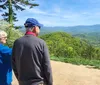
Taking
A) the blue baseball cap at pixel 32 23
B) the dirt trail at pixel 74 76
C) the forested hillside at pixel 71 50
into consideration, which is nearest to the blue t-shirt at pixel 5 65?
the blue baseball cap at pixel 32 23

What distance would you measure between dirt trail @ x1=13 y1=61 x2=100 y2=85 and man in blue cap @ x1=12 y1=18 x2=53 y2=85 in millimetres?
5271

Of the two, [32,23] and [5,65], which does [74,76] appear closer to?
[5,65]

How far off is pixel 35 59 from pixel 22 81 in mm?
308

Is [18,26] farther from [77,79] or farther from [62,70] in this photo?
[77,79]

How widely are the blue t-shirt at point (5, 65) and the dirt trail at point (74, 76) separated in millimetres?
4593

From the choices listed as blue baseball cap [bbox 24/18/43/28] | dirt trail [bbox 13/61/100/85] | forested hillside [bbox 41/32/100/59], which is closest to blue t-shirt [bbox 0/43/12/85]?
blue baseball cap [bbox 24/18/43/28]

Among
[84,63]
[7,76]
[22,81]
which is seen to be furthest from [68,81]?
[22,81]

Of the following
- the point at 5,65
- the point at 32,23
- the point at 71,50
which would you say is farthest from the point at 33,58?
the point at 71,50

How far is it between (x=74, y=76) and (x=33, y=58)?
6.23 metres

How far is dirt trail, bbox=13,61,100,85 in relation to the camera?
8.81m

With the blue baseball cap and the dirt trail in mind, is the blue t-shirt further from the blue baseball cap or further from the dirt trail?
the dirt trail

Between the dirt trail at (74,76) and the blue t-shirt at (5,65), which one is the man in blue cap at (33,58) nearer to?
the blue t-shirt at (5,65)

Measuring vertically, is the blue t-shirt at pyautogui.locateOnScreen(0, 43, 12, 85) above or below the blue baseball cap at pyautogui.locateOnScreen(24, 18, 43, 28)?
below

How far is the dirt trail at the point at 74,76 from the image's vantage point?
881cm
